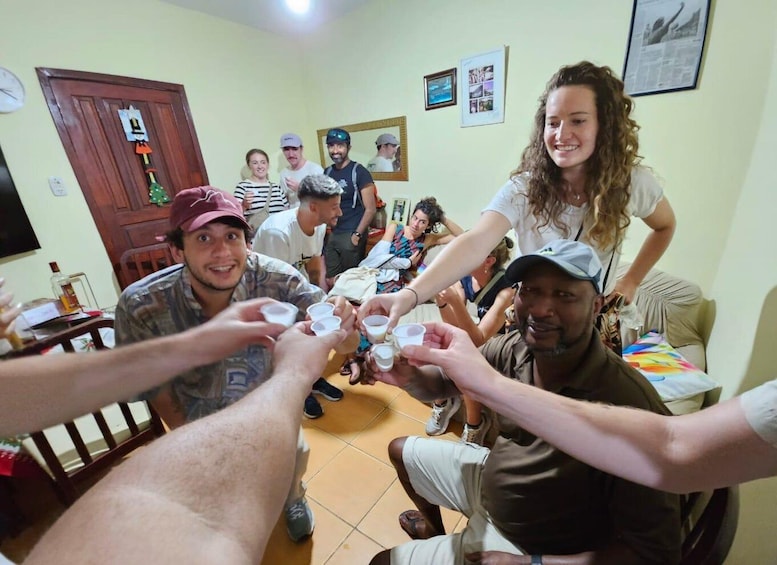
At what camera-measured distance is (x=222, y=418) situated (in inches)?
15.7

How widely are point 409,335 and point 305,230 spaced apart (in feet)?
4.63

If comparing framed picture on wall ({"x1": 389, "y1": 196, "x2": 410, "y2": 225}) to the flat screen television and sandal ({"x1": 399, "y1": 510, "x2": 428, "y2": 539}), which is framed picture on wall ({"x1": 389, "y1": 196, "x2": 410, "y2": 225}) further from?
the flat screen television

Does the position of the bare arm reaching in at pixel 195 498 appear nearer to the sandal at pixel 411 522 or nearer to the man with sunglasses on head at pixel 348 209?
the sandal at pixel 411 522

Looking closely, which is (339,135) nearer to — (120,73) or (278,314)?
(120,73)

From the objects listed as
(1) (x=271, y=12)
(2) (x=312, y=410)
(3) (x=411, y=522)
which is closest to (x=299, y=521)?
(3) (x=411, y=522)

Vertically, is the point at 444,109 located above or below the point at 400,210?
above

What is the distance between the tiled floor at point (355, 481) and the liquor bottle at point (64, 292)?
1.22m

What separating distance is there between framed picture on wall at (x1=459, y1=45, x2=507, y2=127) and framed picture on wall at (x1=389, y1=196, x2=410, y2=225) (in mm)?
1015

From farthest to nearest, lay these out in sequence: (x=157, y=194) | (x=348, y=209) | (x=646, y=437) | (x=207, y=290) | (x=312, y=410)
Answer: (x=348, y=209)
(x=157, y=194)
(x=312, y=410)
(x=207, y=290)
(x=646, y=437)

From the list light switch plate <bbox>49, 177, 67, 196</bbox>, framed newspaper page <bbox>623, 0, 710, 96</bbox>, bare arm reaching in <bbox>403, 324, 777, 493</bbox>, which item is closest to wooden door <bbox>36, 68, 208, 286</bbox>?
light switch plate <bbox>49, 177, 67, 196</bbox>

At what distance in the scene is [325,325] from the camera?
782 mm

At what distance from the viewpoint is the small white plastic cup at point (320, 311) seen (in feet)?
2.70

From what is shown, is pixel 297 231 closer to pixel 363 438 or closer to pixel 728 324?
pixel 363 438

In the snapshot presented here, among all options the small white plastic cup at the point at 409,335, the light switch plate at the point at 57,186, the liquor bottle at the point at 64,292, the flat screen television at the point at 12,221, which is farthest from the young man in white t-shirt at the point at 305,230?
the light switch plate at the point at 57,186
